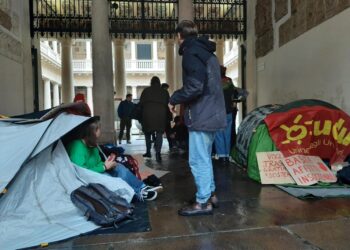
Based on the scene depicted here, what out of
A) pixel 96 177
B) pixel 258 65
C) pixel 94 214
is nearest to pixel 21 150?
pixel 96 177

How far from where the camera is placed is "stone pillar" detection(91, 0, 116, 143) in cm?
963

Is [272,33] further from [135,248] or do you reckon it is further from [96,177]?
[135,248]

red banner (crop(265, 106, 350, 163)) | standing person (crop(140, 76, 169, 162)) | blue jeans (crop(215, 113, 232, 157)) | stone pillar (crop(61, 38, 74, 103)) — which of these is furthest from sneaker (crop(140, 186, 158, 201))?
stone pillar (crop(61, 38, 74, 103))

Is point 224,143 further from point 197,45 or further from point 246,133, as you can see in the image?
point 197,45

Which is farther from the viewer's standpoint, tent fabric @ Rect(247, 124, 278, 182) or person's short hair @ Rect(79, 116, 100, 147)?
tent fabric @ Rect(247, 124, 278, 182)

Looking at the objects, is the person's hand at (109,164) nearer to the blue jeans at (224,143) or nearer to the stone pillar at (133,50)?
the blue jeans at (224,143)

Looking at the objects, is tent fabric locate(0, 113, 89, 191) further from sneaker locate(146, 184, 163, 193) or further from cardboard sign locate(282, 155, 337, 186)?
cardboard sign locate(282, 155, 337, 186)

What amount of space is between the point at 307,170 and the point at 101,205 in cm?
295

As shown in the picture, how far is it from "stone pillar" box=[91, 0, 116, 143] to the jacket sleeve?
631 cm

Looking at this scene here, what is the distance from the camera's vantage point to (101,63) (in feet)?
31.6

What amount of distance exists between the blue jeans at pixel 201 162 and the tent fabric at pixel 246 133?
2067 millimetres

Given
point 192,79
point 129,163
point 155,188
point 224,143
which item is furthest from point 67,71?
point 192,79

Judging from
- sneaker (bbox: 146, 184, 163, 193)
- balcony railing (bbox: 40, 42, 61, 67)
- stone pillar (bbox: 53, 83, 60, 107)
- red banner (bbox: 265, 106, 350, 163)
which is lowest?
sneaker (bbox: 146, 184, 163, 193)

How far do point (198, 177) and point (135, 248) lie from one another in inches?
43.0
